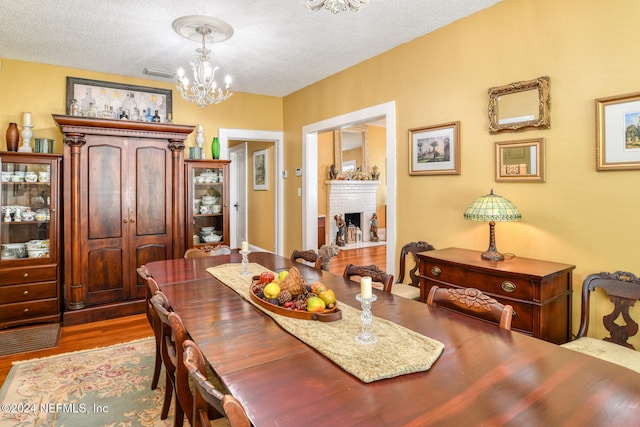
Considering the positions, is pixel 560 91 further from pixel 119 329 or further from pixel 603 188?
pixel 119 329

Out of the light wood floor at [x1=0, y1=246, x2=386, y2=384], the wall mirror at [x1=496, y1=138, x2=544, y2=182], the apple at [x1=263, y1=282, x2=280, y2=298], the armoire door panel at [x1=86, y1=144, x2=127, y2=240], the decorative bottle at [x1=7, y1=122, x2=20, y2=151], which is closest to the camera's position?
the apple at [x1=263, y1=282, x2=280, y2=298]

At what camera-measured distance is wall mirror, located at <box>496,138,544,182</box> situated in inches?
98.4

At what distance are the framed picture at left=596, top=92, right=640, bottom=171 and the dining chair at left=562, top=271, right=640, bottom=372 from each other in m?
0.65

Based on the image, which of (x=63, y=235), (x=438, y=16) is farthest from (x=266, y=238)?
(x=438, y=16)

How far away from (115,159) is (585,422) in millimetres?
4237

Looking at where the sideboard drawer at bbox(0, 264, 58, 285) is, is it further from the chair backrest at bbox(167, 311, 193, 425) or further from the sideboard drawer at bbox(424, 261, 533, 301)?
the sideboard drawer at bbox(424, 261, 533, 301)

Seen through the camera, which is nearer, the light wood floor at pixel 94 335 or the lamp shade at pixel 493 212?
the lamp shade at pixel 493 212

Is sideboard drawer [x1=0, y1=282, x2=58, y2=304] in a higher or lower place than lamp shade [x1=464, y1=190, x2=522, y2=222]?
lower

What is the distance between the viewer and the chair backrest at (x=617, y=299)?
1988mm

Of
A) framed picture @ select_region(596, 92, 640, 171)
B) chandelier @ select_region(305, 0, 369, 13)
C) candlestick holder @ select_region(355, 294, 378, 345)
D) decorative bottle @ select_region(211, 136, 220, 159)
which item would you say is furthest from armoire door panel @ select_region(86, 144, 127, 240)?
framed picture @ select_region(596, 92, 640, 171)

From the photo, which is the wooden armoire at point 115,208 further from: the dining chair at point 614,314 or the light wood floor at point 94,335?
the dining chair at point 614,314

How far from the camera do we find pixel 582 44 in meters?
2.28

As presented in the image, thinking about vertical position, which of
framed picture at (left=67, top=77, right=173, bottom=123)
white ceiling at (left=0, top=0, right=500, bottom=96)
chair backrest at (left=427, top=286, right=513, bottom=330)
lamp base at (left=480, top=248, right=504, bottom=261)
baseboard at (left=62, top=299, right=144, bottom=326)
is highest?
white ceiling at (left=0, top=0, right=500, bottom=96)

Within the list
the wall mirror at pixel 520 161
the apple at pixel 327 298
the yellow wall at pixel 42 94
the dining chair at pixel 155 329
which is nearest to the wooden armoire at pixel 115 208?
the yellow wall at pixel 42 94
